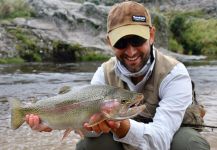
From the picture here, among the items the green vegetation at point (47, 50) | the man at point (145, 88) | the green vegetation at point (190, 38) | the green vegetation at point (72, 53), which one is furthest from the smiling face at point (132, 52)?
the green vegetation at point (190, 38)

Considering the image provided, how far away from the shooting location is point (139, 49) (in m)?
3.38

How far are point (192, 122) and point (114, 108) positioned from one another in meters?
1.03

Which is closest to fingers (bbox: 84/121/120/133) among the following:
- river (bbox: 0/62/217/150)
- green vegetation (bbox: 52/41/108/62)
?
river (bbox: 0/62/217/150)

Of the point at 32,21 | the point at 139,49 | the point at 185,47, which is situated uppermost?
the point at 139,49

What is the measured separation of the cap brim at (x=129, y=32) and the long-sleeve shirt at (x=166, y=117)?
372mm

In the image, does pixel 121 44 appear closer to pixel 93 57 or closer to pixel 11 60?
pixel 11 60

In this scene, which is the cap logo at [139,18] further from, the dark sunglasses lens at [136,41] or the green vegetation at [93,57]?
the green vegetation at [93,57]

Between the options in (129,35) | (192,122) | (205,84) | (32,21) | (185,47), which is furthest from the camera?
(185,47)

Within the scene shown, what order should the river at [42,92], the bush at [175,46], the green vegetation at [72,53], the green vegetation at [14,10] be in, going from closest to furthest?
the river at [42,92], the green vegetation at [72,53], the green vegetation at [14,10], the bush at [175,46]

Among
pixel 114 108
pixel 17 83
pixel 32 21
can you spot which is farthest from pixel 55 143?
pixel 32 21

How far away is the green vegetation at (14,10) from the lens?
2245cm

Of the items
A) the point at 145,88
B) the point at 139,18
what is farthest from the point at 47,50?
the point at 139,18

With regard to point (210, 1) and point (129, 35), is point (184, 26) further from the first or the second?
point (129, 35)

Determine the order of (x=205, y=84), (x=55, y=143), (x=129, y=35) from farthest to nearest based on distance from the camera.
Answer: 1. (x=205, y=84)
2. (x=55, y=143)
3. (x=129, y=35)
